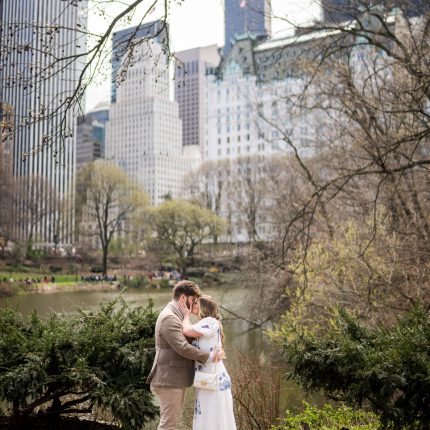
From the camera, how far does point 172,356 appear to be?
440cm

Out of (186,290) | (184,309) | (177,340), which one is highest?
(186,290)

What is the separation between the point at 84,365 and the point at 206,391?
1.19 meters

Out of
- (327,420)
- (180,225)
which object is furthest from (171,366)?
(180,225)

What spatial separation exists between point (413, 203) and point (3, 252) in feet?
140

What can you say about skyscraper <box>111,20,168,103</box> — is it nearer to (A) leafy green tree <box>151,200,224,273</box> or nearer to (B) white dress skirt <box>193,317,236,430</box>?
(B) white dress skirt <box>193,317,236,430</box>

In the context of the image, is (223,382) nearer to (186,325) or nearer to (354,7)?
(186,325)

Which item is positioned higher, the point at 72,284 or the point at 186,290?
the point at 186,290

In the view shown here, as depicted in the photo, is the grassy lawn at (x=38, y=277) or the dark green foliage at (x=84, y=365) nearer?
the dark green foliage at (x=84, y=365)

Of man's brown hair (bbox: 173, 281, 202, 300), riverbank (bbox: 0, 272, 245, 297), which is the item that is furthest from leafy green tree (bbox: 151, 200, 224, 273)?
man's brown hair (bbox: 173, 281, 202, 300)

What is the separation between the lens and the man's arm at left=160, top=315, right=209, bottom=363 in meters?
4.22

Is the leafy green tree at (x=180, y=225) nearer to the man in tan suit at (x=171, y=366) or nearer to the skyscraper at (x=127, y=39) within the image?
the skyscraper at (x=127, y=39)

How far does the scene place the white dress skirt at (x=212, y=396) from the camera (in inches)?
168

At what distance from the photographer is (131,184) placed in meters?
53.1

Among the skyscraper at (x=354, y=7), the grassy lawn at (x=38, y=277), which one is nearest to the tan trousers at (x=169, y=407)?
the skyscraper at (x=354, y=7)
